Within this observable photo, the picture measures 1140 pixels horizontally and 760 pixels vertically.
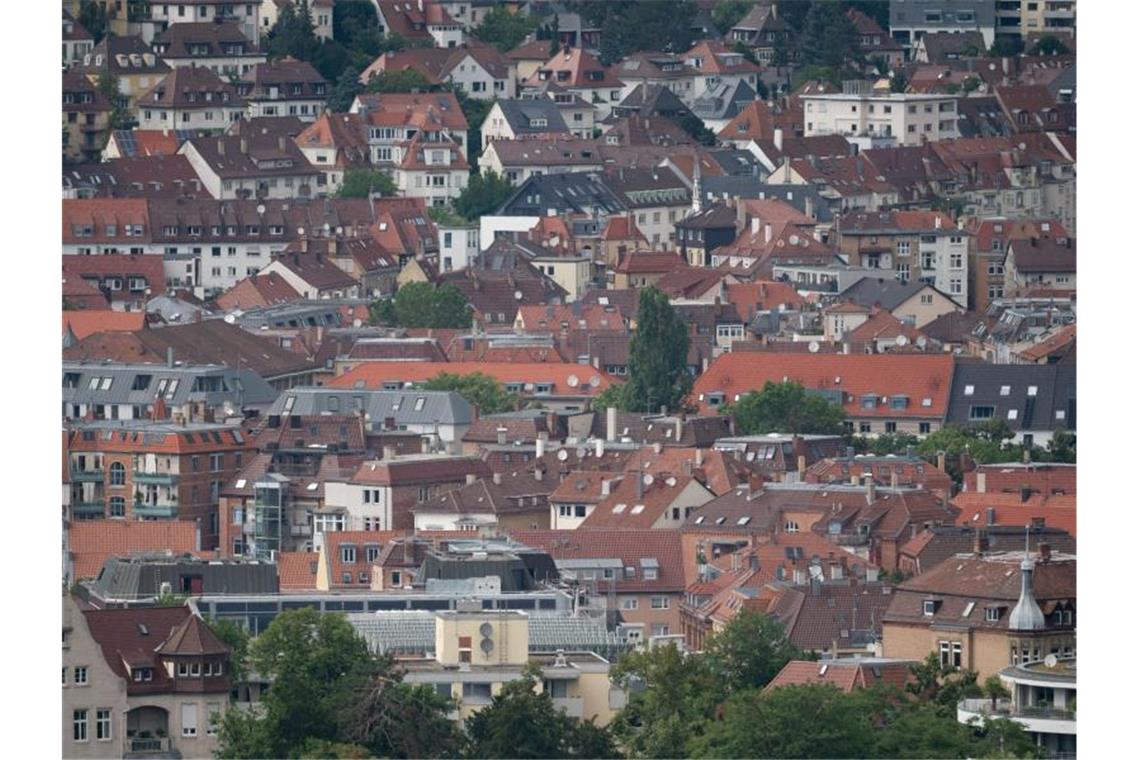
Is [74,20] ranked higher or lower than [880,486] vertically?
higher

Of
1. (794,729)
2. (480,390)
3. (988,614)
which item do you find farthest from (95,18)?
(794,729)

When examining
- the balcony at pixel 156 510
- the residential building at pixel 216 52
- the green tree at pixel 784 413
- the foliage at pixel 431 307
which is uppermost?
the residential building at pixel 216 52

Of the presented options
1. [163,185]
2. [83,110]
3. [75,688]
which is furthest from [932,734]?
[83,110]

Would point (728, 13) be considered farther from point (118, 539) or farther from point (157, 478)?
point (118, 539)

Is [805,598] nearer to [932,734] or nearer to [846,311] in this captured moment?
[932,734]

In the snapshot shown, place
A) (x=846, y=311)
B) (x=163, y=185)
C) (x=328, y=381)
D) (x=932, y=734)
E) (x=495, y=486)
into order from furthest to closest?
1. (x=163, y=185)
2. (x=846, y=311)
3. (x=328, y=381)
4. (x=495, y=486)
5. (x=932, y=734)

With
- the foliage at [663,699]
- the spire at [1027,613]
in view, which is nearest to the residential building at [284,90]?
the spire at [1027,613]

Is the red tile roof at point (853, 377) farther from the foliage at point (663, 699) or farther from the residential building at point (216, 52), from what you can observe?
the residential building at point (216, 52)
